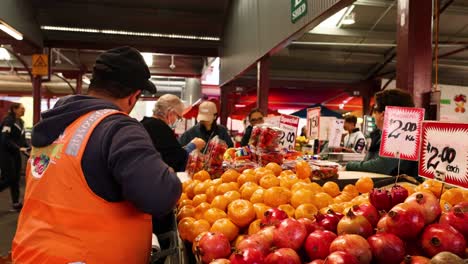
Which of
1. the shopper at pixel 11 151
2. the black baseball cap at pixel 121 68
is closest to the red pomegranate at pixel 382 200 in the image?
the black baseball cap at pixel 121 68

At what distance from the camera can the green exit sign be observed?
415 cm

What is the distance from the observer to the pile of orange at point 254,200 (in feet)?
5.56

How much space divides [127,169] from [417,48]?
8.05 feet

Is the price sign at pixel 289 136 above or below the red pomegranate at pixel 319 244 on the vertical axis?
above

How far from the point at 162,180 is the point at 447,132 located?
3.82 feet

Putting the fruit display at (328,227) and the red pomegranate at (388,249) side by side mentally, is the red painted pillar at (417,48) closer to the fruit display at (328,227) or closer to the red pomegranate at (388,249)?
the fruit display at (328,227)

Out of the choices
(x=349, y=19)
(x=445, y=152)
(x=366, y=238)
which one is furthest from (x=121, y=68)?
(x=349, y=19)

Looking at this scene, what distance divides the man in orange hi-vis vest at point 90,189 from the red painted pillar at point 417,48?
86.1 inches

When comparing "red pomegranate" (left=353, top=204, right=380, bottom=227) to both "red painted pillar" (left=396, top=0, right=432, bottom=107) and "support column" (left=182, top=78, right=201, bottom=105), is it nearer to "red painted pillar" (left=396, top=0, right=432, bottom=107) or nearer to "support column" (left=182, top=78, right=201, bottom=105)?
"red painted pillar" (left=396, top=0, right=432, bottom=107)

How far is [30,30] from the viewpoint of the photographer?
328 inches

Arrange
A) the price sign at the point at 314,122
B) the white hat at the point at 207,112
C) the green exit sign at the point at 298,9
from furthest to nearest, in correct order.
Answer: the price sign at the point at 314,122 < the white hat at the point at 207,112 < the green exit sign at the point at 298,9

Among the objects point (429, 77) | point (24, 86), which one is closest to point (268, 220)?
point (429, 77)

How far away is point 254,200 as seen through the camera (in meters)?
1.93

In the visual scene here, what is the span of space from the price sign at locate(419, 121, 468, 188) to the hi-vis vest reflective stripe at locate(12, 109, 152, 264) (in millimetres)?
1246
